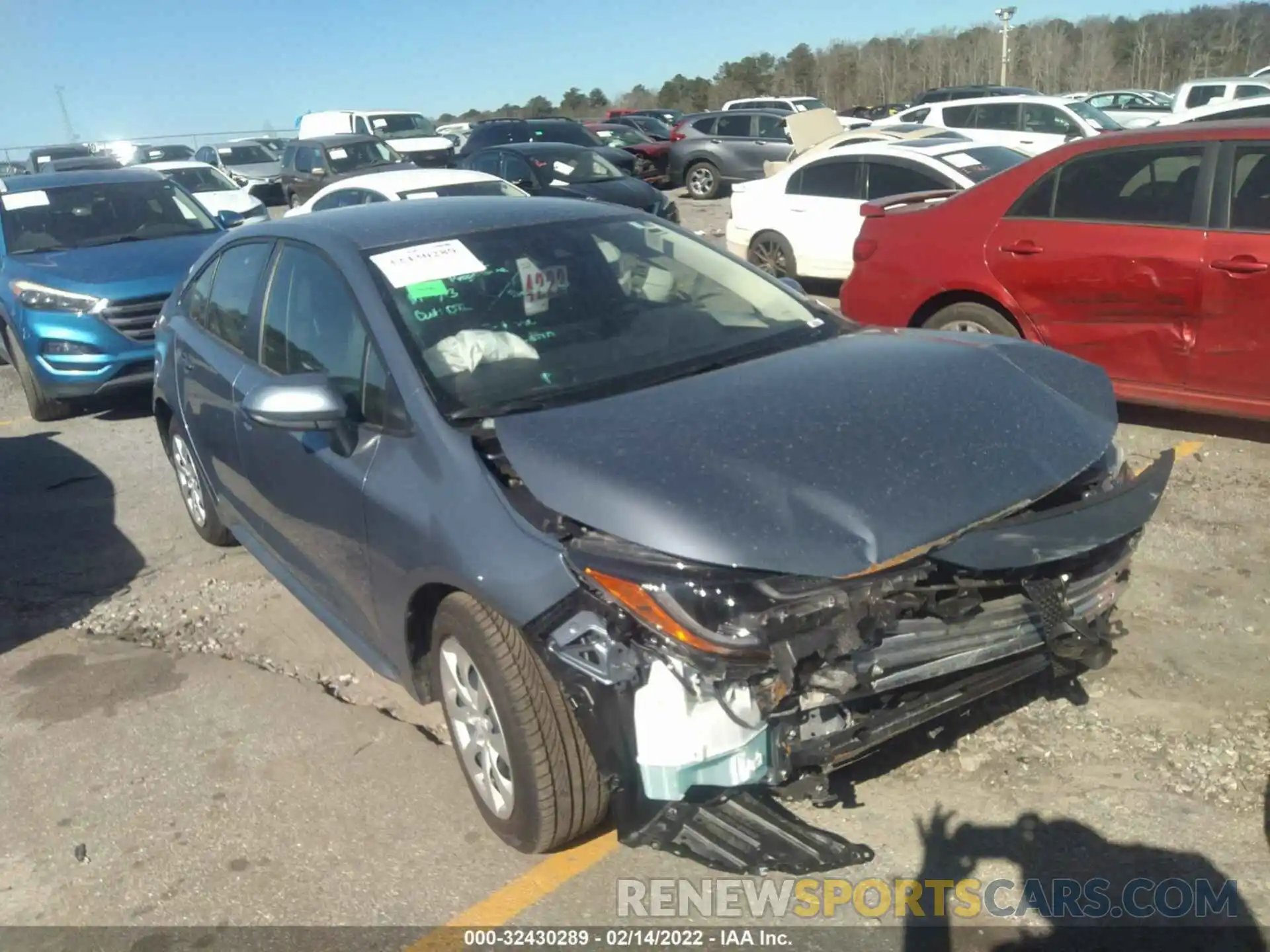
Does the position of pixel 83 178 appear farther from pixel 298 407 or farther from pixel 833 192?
pixel 298 407

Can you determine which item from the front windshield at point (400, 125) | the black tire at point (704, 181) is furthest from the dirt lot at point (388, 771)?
the front windshield at point (400, 125)

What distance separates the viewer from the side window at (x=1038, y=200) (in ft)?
19.4

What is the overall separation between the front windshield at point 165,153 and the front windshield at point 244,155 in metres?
2.35

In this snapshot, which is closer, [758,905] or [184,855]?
[758,905]

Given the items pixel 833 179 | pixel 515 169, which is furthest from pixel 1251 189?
pixel 515 169

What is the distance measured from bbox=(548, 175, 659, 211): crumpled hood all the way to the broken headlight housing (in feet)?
36.6

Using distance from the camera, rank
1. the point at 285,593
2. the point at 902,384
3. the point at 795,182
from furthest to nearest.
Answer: the point at 795,182 < the point at 285,593 < the point at 902,384

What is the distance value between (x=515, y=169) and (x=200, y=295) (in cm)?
938

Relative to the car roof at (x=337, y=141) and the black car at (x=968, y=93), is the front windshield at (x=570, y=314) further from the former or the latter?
the black car at (x=968, y=93)

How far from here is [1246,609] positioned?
402 centimetres

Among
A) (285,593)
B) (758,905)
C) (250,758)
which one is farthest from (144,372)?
(758,905)

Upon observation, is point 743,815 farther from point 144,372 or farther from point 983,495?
point 144,372

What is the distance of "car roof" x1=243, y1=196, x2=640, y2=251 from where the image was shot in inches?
147

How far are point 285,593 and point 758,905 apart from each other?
9.61 ft
